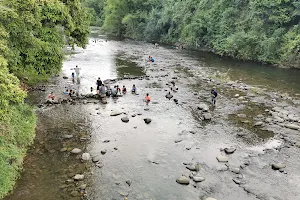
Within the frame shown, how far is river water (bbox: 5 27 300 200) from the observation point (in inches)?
585

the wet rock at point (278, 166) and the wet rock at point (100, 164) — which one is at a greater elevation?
the wet rock at point (278, 166)

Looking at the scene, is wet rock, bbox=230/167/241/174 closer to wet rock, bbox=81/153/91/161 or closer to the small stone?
the small stone

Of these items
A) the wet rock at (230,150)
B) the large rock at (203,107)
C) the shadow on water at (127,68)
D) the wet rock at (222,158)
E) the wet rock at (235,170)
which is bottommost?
the wet rock at (235,170)

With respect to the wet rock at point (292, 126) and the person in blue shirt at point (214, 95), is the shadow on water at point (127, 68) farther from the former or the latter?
the wet rock at point (292, 126)

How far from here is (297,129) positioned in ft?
72.9

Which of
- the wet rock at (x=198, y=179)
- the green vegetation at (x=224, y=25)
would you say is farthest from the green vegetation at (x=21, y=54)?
the green vegetation at (x=224, y=25)

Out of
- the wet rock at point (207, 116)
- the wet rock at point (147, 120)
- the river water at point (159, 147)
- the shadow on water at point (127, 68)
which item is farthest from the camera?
the shadow on water at point (127, 68)

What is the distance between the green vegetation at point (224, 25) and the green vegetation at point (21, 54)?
108ft

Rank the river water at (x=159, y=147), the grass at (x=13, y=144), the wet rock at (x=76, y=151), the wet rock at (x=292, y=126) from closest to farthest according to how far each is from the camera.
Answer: the grass at (x=13, y=144), the river water at (x=159, y=147), the wet rock at (x=76, y=151), the wet rock at (x=292, y=126)

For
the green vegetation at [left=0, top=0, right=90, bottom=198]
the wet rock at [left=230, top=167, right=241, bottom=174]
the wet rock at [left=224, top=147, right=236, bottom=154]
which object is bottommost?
the wet rock at [left=230, top=167, right=241, bottom=174]

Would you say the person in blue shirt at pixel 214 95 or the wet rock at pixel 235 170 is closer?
the wet rock at pixel 235 170

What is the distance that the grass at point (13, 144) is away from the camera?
46.6 feet

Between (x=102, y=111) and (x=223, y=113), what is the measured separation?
1107 cm

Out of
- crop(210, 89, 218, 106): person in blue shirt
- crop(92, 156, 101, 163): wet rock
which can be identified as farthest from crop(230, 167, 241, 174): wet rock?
crop(210, 89, 218, 106): person in blue shirt
